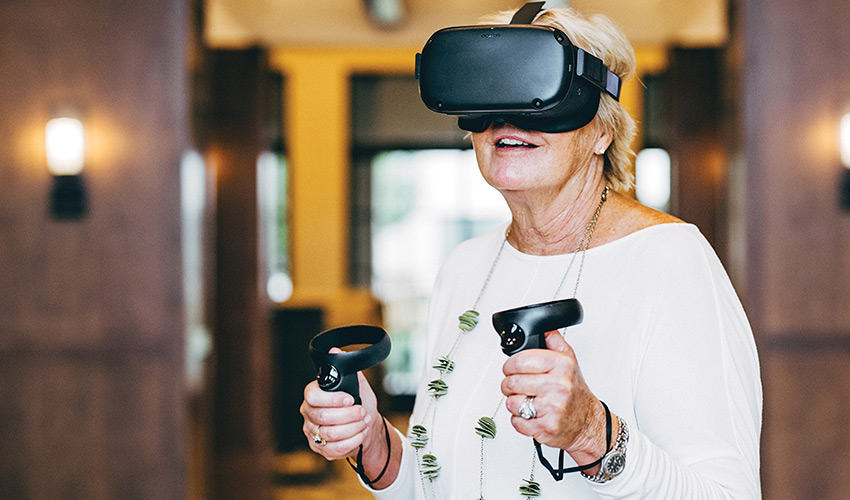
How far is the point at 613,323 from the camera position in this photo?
1.10 meters

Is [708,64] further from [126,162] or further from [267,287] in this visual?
[126,162]

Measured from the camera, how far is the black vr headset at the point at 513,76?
3.36ft

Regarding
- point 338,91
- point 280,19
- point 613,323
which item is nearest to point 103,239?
point 613,323

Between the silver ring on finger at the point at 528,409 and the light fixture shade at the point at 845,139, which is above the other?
the light fixture shade at the point at 845,139

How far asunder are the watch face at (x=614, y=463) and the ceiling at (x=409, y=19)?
15.5 feet

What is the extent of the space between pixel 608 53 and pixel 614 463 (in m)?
0.56

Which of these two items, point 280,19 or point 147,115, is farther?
point 280,19

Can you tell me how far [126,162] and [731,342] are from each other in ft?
8.19

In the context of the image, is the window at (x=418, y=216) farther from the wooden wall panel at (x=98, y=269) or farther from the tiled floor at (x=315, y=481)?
the wooden wall panel at (x=98, y=269)

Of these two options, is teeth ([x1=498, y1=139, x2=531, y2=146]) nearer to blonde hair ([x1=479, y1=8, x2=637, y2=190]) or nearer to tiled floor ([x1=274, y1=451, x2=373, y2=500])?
blonde hair ([x1=479, y1=8, x2=637, y2=190])

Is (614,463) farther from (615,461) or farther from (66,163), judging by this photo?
(66,163)

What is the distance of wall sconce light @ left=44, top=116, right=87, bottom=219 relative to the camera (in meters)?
2.99

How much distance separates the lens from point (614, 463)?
0.90 meters

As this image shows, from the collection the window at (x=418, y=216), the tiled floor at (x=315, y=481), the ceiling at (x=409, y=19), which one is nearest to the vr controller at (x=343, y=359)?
the tiled floor at (x=315, y=481)
